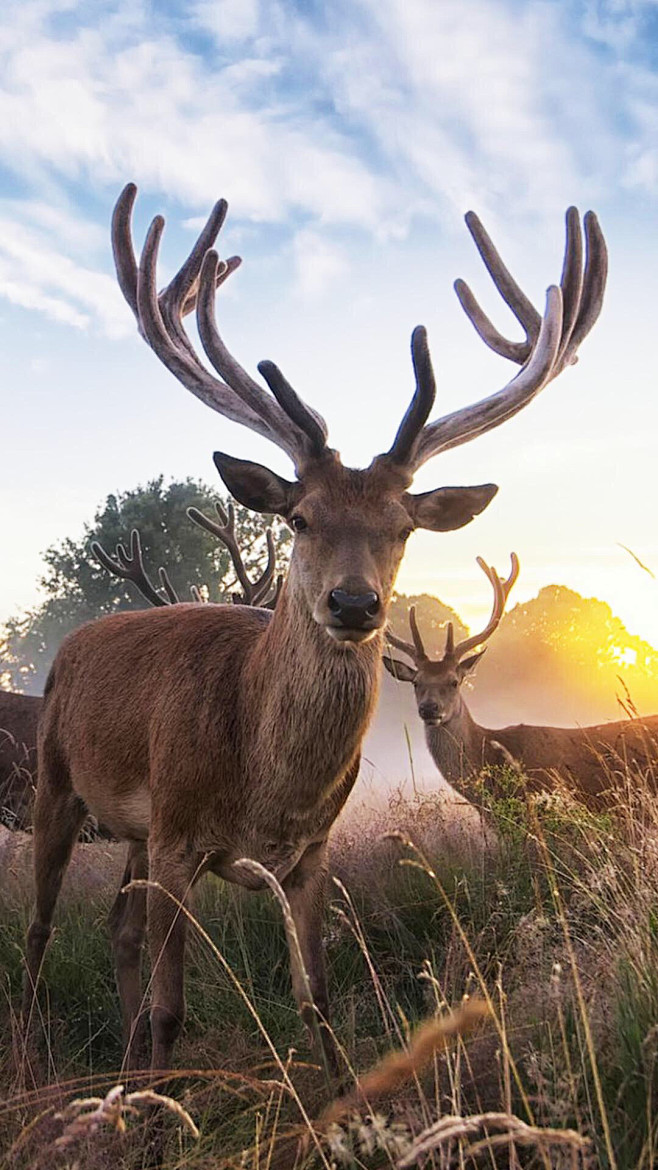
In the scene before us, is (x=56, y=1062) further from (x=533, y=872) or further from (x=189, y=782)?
(x=533, y=872)

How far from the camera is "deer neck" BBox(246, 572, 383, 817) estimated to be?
3.62 m

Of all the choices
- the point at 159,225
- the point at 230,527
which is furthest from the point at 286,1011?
the point at 230,527

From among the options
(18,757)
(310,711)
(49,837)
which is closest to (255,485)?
(310,711)

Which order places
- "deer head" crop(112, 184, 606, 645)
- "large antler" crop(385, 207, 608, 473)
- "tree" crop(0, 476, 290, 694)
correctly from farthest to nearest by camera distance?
"tree" crop(0, 476, 290, 694), "large antler" crop(385, 207, 608, 473), "deer head" crop(112, 184, 606, 645)

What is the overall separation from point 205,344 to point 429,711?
16.6 feet

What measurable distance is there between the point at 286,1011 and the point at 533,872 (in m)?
1.25

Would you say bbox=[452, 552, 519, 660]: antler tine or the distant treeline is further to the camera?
the distant treeline

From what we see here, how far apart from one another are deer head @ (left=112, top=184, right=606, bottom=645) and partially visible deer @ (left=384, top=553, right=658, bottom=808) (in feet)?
12.1

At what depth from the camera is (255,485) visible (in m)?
3.92

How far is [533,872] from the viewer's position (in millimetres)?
4836

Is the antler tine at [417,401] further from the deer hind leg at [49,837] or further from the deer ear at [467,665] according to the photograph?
the deer ear at [467,665]

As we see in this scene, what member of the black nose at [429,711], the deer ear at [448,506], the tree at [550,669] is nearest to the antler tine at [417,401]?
the deer ear at [448,506]

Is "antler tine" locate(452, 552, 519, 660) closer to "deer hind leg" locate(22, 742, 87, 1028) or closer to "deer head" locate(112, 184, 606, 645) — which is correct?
"deer head" locate(112, 184, 606, 645)

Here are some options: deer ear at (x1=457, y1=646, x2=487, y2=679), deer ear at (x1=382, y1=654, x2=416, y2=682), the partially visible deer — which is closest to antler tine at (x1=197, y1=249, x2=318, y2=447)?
the partially visible deer
